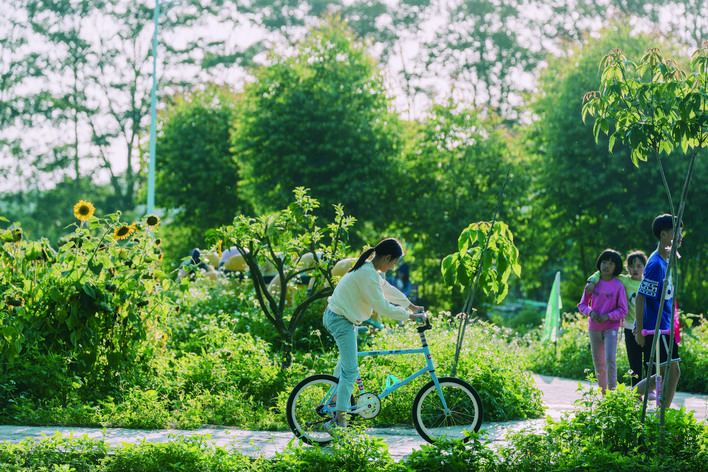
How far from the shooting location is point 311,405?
6.24 m

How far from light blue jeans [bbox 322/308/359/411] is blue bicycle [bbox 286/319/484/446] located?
Result: 0.38 ft

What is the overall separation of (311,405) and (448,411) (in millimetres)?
1120

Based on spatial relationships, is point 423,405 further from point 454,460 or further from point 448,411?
point 454,460

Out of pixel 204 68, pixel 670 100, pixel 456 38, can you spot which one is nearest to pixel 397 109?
pixel 456 38

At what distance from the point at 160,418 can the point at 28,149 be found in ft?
104

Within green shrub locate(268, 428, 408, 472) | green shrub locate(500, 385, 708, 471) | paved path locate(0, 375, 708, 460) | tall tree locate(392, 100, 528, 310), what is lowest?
paved path locate(0, 375, 708, 460)

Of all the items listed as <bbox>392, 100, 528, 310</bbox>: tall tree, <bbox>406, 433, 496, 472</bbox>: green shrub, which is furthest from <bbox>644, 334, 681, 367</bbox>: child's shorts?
<bbox>392, 100, 528, 310</bbox>: tall tree

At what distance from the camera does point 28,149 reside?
114ft

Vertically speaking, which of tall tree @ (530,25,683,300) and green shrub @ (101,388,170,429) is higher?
tall tree @ (530,25,683,300)

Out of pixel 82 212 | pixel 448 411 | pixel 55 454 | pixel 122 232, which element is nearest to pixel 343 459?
pixel 448 411

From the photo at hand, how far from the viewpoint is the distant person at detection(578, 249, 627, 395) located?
781 cm

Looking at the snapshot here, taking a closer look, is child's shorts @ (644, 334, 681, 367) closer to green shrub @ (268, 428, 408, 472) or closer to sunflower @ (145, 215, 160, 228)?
green shrub @ (268, 428, 408, 472)

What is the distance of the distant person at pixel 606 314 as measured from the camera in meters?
7.81

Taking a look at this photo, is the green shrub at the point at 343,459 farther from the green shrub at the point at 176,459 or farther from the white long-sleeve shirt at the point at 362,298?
the white long-sleeve shirt at the point at 362,298
